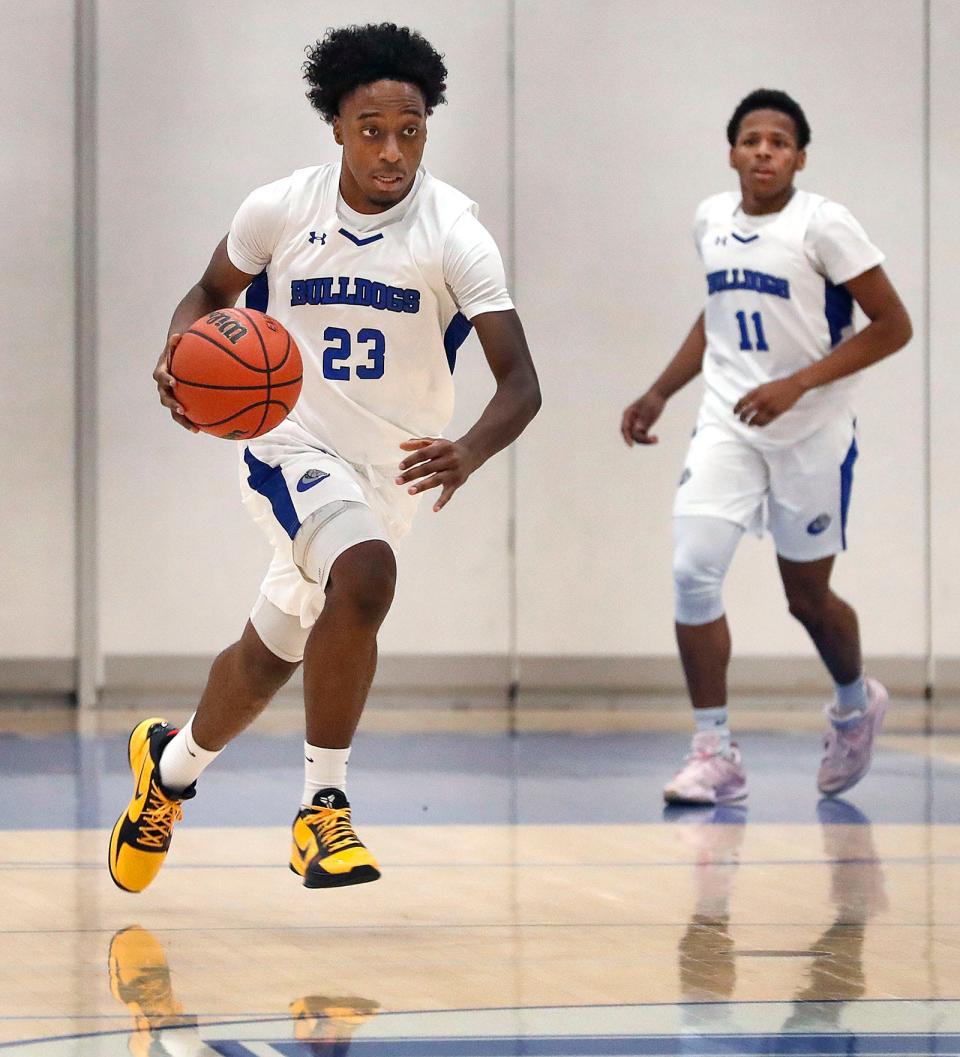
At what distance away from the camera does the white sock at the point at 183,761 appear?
13.4 feet

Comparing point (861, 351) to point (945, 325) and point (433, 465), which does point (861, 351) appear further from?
point (945, 325)

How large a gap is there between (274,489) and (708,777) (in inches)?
85.8

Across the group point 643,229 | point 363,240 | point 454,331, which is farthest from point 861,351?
point 643,229

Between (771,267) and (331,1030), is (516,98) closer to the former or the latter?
(771,267)

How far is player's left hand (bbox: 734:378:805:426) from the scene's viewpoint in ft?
18.2

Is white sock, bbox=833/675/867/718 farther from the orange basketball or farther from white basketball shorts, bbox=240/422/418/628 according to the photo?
the orange basketball

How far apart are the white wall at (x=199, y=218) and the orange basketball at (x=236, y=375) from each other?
178 inches

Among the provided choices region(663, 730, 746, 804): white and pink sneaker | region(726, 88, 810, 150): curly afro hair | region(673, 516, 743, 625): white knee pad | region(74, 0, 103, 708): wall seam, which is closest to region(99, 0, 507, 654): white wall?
region(74, 0, 103, 708): wall seam

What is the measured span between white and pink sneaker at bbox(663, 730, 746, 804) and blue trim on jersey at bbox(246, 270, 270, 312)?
2.16m

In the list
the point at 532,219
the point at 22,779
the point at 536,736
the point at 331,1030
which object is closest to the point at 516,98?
the point at 532,219

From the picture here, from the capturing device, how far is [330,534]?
12.5 feet

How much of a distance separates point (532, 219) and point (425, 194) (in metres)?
4.31

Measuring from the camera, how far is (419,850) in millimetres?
4777

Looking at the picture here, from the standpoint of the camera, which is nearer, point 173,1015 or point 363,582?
point 173,1015
